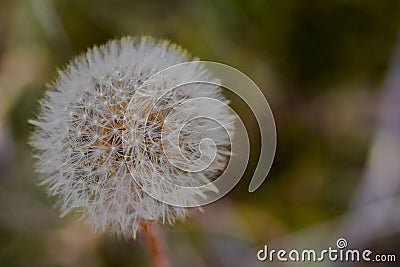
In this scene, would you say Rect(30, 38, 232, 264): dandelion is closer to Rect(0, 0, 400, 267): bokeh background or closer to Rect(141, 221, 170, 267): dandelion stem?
Rect(141, 221, 170, 267): dandelion stem

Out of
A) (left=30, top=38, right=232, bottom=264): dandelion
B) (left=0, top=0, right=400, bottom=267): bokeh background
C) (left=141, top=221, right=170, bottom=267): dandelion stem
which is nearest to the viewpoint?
(left=30, top=38, right=232, bottom=264): dandelion

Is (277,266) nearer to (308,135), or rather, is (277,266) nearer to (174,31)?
(308,135)

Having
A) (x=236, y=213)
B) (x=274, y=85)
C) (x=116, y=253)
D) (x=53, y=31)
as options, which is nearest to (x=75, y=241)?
(x=116, y=253)

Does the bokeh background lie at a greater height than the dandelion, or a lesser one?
greater

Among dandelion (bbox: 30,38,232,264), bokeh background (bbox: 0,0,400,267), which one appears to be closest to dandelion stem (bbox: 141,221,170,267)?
dandelion (bbox: 30,38,232,264)

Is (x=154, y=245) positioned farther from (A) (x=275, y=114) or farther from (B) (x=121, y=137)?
(A) (x=275, y=114)
